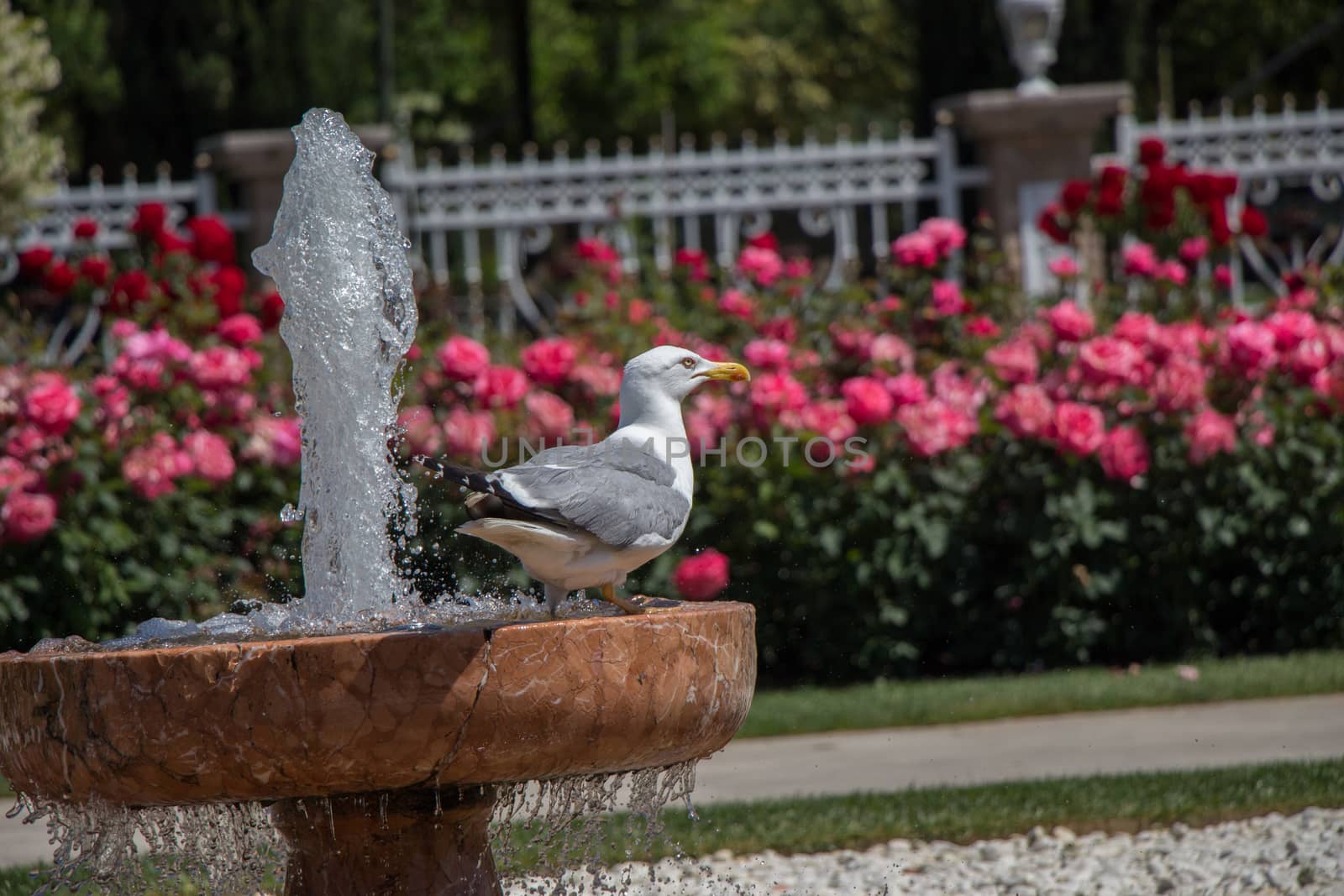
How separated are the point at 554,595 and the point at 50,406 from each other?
3.89 m

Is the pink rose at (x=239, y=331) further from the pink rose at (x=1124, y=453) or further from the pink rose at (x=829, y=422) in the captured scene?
the pink rose at (x=1124, y=453)

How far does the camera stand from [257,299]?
25.2 ft

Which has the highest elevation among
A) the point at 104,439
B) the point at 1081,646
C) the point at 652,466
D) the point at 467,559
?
the point at 652,466

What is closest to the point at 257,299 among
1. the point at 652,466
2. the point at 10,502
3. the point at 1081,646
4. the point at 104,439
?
the point at 104,439

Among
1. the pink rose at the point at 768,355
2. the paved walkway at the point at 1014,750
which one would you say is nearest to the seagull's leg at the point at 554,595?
the paved walkway at the point at 1014,750

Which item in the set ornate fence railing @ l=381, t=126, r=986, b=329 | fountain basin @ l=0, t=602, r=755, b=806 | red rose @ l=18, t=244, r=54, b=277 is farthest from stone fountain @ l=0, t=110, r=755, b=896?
ornate fence railing @ l=381, t=126, r=986, b=329

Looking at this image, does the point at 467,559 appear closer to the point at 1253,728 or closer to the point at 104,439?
the point at 104,439

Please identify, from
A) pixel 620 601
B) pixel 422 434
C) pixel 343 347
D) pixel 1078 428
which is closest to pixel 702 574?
pixel 422 434

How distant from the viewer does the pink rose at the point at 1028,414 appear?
613 centimetres

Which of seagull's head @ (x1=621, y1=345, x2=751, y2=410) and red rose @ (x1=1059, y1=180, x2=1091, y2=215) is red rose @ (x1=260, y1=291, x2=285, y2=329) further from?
seagull's head @ (x1=621, y1=345, x2=751, y2=410)

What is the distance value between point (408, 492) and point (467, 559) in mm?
2934

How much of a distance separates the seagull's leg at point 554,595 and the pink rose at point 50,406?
3.85m

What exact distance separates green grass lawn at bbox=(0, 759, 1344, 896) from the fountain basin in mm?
1548

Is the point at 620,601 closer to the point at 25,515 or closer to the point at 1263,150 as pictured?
the point at 25,515
